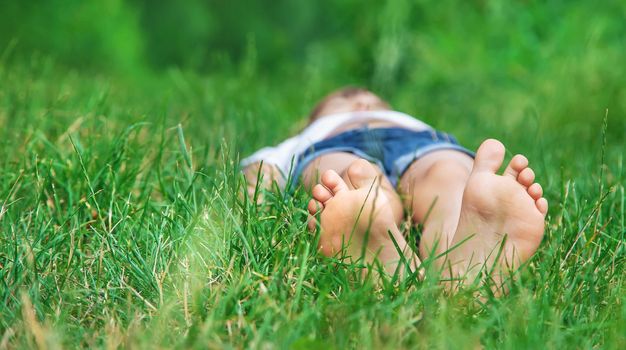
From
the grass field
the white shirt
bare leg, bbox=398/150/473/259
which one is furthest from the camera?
the white shirt

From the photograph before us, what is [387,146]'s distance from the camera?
6.97 feet

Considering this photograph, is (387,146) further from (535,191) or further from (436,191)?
(535,191)

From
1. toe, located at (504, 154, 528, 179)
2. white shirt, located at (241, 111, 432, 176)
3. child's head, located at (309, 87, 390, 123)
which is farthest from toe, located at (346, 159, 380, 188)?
child's head, located at (309, 87, 390, 123)

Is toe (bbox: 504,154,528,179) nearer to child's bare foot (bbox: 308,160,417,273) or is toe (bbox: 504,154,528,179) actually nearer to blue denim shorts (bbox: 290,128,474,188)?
child's bare foot (bbox: 308,160,417,273)

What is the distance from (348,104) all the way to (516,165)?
134 centimetres

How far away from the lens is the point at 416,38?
5.46 metres

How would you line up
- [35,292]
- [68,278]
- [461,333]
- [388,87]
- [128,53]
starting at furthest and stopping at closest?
1. [128,53]
2. [388,87]
3. [68,278]
4. [35,292]
5. [461,333]

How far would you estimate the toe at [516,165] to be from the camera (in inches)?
55.6

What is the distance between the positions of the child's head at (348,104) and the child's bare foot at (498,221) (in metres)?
1.25

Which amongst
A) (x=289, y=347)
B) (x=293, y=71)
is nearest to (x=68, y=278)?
(x=289, y=347)

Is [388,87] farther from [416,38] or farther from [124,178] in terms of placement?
[124,178]

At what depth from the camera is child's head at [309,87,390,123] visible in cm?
268

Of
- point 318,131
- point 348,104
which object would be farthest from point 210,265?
point 348,104

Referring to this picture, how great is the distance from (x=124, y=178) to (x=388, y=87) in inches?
118
